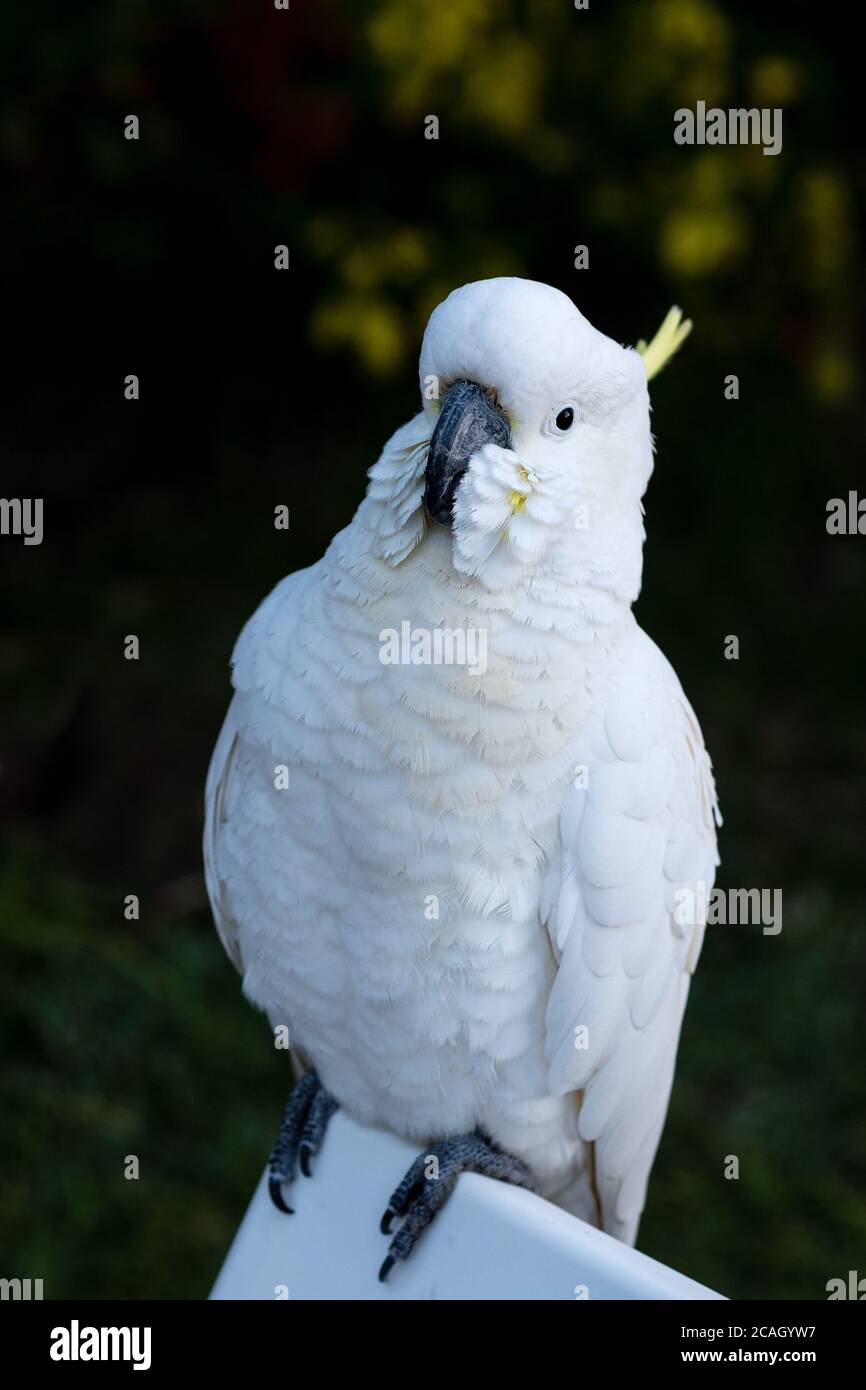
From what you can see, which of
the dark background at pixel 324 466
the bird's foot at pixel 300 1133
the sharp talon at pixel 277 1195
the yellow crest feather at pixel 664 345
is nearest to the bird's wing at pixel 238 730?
the bird's foot at pixel 300 1133

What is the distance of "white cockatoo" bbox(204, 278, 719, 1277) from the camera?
1.33 metres

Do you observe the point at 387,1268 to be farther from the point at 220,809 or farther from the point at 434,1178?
the point at 220,809

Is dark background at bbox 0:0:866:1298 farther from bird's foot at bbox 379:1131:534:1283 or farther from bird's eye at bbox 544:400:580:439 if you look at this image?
bird's eye at bbox 544:400:580:439

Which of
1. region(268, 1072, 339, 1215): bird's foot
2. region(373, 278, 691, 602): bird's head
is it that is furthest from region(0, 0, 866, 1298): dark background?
region(373, 278, 691, 602): bird's head

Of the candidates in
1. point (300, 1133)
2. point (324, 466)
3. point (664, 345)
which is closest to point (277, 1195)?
point (300, 1133)

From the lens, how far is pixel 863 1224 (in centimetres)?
267

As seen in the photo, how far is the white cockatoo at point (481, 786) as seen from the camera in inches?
Answer: 52.2

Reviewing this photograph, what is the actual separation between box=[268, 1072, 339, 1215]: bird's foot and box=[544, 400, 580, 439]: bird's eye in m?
0.89

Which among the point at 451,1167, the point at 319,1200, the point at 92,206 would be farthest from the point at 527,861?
the point at 92,206

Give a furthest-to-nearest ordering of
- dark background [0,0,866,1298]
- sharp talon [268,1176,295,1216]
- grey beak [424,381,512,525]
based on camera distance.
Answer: dark background [0,0,866,1298] < sharp talon [268,1176,295,1216] < grey beak [424,381,512,525]

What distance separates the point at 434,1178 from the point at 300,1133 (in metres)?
0.21

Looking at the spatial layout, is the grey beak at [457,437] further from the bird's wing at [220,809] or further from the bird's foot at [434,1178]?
the bird's foot at [434,1178]

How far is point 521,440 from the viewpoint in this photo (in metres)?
1.32

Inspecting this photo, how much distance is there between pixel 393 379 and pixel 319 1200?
295cm
